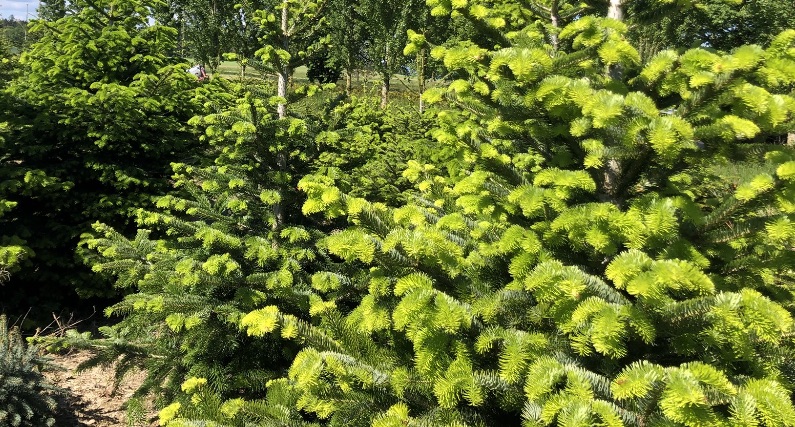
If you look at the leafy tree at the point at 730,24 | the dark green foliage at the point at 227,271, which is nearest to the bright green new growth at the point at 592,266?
the dark green foliage at the point at 227,271

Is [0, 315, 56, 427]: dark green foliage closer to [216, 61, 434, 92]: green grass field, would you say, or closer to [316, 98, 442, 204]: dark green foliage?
[316, 98, 442, 204]: dark green foliage

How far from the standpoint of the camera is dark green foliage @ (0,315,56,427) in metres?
3.70

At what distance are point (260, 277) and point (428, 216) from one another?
5.52 ft

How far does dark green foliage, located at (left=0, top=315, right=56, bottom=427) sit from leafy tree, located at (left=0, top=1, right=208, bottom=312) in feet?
5.85

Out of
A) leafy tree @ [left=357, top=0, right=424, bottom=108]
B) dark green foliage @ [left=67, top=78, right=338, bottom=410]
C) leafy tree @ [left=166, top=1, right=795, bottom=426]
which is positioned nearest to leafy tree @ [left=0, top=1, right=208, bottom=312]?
dark green foliage @ [left=67, top=78, right=338, bottom=410]

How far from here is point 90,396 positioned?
16.9 feet

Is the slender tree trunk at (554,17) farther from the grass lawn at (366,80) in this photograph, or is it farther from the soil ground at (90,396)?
the soil ground at (90,396)

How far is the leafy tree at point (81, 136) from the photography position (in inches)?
220

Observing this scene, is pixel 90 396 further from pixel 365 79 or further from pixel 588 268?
pixel 365 79

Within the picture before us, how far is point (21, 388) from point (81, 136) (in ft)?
10.5

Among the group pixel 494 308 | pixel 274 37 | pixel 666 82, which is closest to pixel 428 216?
pixel 494 308

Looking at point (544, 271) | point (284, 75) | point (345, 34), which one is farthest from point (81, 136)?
point (345, 34)

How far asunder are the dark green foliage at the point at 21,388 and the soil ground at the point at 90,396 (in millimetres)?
231

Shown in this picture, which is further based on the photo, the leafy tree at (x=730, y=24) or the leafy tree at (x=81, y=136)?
the leafy tree at (x=730, y=24)
